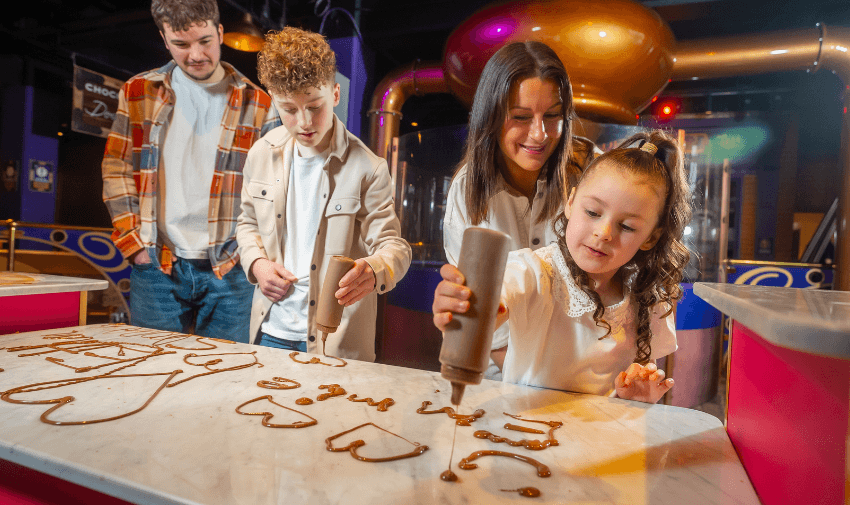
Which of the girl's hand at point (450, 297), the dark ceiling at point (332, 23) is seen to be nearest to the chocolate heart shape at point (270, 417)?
the girl's hand at point (450, 297)

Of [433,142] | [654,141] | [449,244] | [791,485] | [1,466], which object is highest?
[433,142]

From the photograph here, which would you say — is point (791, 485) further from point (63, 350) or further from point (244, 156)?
point (244, 156)

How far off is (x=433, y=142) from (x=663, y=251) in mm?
3564

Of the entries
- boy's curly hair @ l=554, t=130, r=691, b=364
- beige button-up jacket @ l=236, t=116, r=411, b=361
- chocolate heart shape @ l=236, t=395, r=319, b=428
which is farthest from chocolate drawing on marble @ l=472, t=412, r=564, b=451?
beige button-up jacket @ l=236, t=116, r=411, b=361

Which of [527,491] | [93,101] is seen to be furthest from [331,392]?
[93,101]

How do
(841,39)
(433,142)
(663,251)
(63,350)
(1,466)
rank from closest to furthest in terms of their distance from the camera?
(1,466) < (663,251) < (63,350) < (841,39) < (433,142)

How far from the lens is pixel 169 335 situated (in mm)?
1837

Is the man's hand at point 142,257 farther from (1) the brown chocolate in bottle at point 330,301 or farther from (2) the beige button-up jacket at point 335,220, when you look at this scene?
(1) the brown chocolate in bottle at point 330,301

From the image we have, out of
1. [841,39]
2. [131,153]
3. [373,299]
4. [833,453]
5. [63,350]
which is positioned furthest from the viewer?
→ [841,39]

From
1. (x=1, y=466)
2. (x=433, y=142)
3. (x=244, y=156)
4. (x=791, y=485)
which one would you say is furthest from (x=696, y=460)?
(x=433, y=142)

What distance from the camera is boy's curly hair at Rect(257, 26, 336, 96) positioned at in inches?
72.4

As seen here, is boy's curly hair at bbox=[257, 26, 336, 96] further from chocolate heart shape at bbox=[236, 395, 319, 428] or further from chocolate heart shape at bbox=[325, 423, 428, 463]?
chocolate heart shape at bbox=[325, 423, 428, 463]

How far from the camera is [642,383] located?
125 centimetres

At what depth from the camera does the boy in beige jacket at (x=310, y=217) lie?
1960mm
